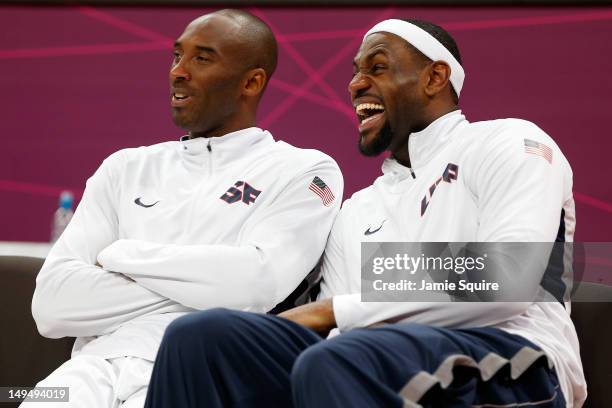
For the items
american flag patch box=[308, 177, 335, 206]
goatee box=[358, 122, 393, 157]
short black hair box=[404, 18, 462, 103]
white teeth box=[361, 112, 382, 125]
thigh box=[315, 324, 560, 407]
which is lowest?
thigh box=[315, 324, 560, 407]

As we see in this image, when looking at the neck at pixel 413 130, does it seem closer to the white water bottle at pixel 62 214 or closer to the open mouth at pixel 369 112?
the open mouth at pixel 369 112

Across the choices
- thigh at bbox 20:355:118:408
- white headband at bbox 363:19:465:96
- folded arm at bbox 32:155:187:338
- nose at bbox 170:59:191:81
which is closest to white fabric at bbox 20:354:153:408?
thigh at bbox 20:355:118:408

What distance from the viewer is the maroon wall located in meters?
4.28

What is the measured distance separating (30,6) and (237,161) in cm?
202

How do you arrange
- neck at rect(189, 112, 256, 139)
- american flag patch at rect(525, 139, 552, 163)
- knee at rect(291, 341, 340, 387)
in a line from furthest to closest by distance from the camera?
neck at rect(189, 112, 256, 139) → american flag patch at rect(525, 139, 552, 163) → knee at rect(291, 341, 340, 387)

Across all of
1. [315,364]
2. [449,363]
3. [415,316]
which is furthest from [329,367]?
[415,316]

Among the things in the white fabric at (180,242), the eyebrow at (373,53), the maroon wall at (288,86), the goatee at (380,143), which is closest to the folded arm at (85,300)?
the white fabric at (180,242)

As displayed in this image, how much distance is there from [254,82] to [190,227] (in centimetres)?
63

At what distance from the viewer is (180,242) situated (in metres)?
2.89

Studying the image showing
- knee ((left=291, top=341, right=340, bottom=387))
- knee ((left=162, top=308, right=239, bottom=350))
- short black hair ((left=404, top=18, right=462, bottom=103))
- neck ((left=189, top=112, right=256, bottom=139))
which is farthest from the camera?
neck ((left=189, top=112, right=256, bottom=139))

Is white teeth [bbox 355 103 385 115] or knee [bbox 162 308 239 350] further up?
white teeth [bbox 355 103 385 115]

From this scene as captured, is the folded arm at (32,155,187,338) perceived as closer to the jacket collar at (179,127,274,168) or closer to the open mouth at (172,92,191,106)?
the jacket collar at (179,127,274,168)

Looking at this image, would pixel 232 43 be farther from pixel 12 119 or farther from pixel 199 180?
pixel 12 119

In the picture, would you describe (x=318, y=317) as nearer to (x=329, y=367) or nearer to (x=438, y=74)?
(x=329, y=367)
